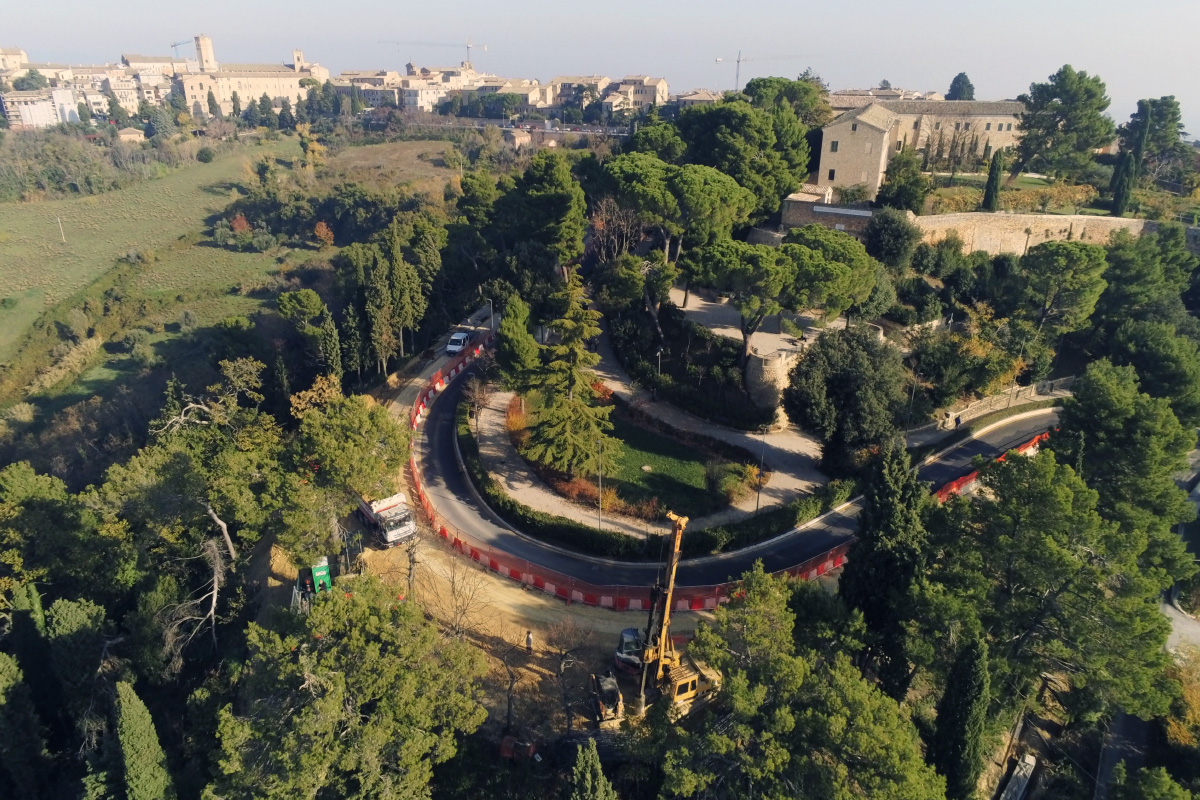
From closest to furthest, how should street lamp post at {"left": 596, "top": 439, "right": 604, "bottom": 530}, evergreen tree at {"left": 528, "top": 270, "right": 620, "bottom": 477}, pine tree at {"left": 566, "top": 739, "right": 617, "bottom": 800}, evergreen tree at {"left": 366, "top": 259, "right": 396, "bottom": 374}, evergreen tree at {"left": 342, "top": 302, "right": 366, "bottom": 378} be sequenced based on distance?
pine tree at {"left": 566, "top": 739, "right": 617, "bottom": 800} < street lamp post at {"left": 596, "top": 439, "right": 604, "bottom": 530} < evergreen tree at {"left": 528, "top": 270, "right": 620, "bottom": 477} < evergreen tree at {"left": 342, "top": 302, "right": 366, "bottom": 378} < evergreen tree at {"left": 366, "top": 259, "right": 396, "bottom": 374}

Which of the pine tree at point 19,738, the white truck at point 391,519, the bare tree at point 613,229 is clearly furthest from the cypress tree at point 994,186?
the pine tree at point 19,738

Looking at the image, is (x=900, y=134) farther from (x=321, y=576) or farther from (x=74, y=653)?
(x=74, y=653)

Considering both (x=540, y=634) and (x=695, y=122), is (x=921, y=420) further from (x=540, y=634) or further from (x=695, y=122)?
(x=695, y=122)

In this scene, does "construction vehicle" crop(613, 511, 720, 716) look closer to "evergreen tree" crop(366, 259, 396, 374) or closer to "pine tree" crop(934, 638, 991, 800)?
"pine tree" crop(934, 638, 991, 800)

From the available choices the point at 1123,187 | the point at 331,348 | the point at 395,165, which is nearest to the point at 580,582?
the point at 331,348

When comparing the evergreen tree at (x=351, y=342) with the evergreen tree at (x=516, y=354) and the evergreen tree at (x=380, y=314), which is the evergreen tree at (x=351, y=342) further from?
the evergreen tree at (x=516, y=354)

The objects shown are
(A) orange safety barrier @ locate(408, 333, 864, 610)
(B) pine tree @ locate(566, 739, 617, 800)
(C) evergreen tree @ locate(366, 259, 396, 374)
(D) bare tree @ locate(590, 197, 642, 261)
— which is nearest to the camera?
(B) pine tree @ locate(566, 739, 617, 800)

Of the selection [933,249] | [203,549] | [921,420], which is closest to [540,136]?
[933,249]

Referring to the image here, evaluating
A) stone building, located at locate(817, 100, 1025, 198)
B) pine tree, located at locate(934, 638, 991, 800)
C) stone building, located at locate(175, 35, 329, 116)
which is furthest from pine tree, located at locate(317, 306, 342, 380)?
stone building, located at locate(175, 35, 329, 116)
